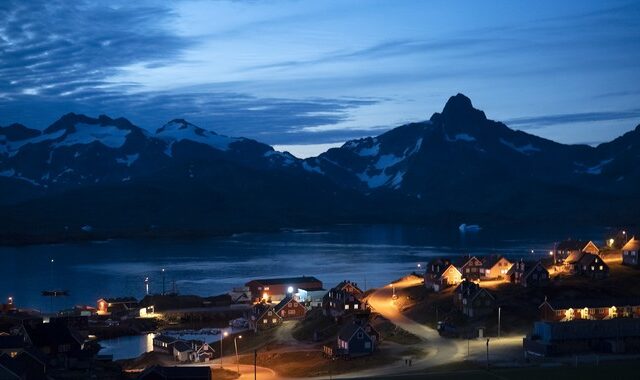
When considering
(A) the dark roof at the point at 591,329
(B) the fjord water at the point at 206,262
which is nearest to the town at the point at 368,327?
(A) the dark roof at the point at 591,329

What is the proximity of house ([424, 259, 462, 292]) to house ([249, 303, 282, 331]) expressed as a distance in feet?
27.0

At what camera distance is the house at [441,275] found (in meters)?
44.7

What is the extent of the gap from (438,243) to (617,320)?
78.6 m

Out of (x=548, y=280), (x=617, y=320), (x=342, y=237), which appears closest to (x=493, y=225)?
(x=342, y=237)

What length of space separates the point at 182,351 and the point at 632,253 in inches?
996

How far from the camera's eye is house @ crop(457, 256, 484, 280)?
47344 millimetres

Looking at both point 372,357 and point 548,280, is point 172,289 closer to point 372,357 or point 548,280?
point 548,280

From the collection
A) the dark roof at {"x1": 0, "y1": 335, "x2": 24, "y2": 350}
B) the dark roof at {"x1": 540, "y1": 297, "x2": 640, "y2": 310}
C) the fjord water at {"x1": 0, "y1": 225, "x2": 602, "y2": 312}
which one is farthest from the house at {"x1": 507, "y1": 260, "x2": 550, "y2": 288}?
the dark roof at {"x1": 0, "y1": 335, "x2": 24, "y2": 350}

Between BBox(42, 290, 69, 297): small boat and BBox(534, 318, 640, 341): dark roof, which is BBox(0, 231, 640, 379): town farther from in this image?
BBox(42, 290, 69, 297): small boat

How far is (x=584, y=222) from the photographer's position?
16462 centimetres

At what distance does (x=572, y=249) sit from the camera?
5175cm

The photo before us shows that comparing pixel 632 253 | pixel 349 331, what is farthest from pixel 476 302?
pixel 632 253

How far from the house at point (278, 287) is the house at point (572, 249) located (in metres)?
14.7

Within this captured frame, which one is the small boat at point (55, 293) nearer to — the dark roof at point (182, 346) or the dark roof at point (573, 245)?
the dark roof at point (182, 346)
